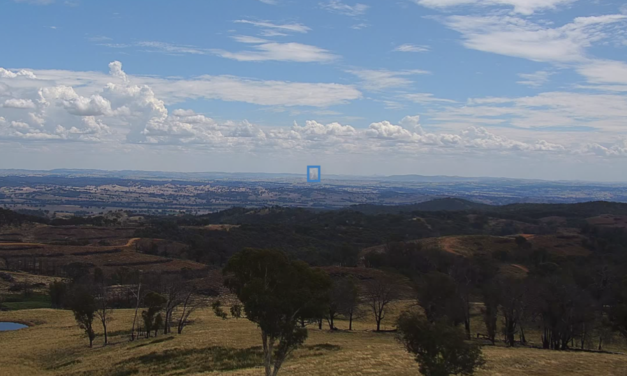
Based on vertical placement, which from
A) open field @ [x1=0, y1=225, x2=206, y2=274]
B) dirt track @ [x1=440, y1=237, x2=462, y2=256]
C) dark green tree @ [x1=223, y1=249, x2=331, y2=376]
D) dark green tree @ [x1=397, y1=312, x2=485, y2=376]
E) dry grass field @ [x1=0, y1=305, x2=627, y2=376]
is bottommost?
open field @ [x1=0, y1=225, x2=206, y2=274]

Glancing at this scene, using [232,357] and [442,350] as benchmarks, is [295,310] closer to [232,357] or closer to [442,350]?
Answer: [442,350]

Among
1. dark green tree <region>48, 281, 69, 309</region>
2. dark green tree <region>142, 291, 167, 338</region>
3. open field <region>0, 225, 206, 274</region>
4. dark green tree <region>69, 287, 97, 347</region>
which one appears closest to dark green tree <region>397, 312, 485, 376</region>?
dark green tree <region>142, 291, 167, 338</region>

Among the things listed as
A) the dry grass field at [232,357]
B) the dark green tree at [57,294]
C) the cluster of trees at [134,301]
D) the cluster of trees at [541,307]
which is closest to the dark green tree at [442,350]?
the cluster of trees at [541,307]

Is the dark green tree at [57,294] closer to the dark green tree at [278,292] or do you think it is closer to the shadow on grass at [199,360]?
the shadow on grass at [199,360]

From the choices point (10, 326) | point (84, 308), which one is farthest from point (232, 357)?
point (10, 326)

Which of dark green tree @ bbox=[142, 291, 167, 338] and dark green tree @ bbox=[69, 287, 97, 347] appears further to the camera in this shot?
dark green tree @ bbox=[142, 291, 167, 338]

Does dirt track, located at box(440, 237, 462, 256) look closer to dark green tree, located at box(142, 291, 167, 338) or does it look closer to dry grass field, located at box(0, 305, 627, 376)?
dry grass field, located at box(0, 305, 627, 376)
